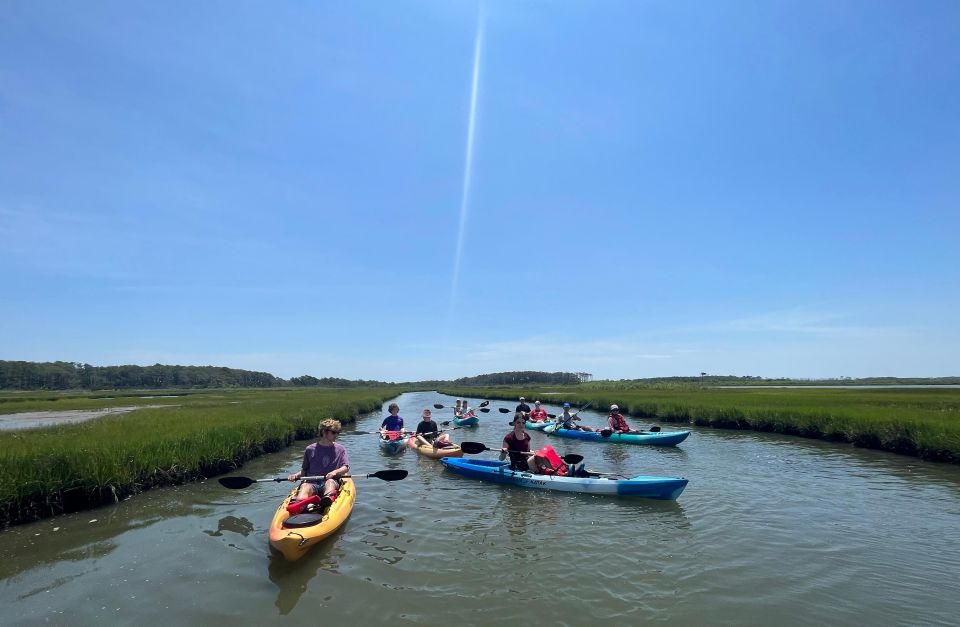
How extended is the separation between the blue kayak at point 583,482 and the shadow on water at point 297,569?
5.35 metres

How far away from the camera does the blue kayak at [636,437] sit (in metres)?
18.4

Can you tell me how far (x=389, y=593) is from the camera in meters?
5.87

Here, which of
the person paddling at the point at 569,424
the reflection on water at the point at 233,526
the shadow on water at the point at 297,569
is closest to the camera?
the shadow on water at the point at 297,569

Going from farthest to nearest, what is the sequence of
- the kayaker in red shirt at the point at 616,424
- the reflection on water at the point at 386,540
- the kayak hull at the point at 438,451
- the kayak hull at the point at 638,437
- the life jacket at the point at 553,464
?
1. the kayaker in red shirt at the point at 616,424
2. the kayak hull at the point at 638,437
3. the kayak hull at the point at 438,451
4. the life jacket at the point at 553,464
5. the reflection on water at the point at 386,540

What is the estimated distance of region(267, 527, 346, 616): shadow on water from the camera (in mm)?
5758

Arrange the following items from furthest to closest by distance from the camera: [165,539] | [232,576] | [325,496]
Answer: [325,496] → [165,539] → [232,576]

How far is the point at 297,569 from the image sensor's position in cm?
664

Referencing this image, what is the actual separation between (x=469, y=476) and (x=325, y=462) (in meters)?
5.32

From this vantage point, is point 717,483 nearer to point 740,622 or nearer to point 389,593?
point 740,622

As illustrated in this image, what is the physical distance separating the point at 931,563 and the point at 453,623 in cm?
739

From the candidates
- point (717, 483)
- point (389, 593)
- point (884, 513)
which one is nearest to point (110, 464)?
point (389, 593)

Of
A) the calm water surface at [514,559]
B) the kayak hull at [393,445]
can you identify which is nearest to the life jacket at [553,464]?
the calm water surface at [514,559]

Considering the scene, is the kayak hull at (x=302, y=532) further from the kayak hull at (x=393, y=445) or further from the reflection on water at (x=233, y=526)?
the kayak hull at (x=393, y=445)

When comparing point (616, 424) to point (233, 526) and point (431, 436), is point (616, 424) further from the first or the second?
point (233, 526)
